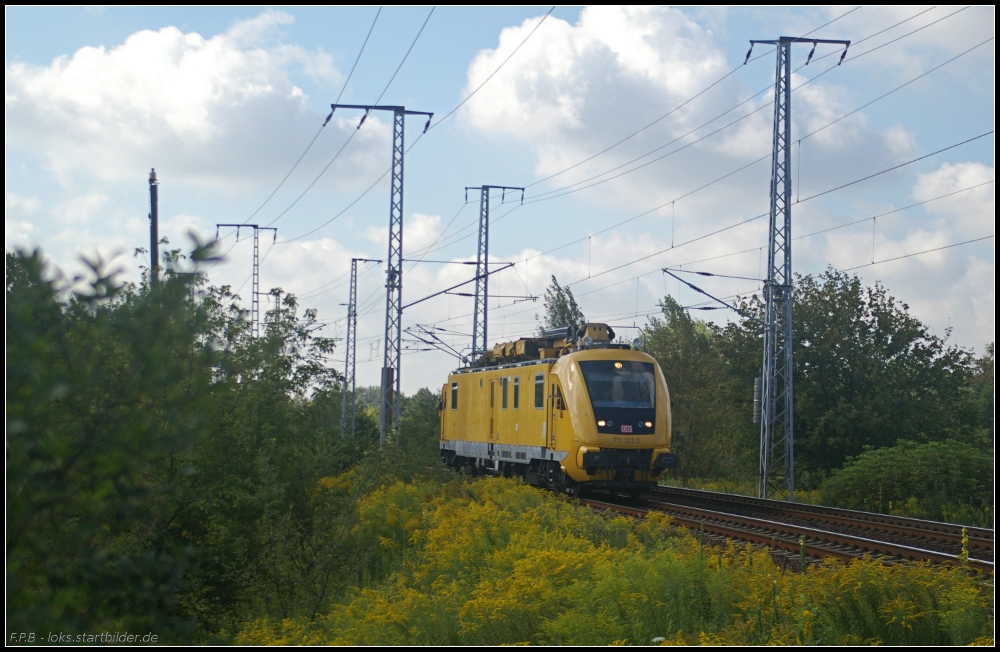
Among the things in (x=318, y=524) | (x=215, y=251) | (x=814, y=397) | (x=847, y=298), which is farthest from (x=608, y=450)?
(x=215, y=251)

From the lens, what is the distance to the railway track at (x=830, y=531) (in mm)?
13734

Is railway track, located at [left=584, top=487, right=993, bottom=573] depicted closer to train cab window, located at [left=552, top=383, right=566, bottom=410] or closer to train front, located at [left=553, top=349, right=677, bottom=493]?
train front, located at [left=553, top=349, right=677, bottom=493]

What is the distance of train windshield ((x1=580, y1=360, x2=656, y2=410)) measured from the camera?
21.0 m

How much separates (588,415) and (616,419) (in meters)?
0.71

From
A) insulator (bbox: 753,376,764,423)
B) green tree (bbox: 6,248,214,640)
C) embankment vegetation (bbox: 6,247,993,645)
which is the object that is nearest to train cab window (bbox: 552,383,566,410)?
embankment vegetation (bbox: 6,247,993,645)

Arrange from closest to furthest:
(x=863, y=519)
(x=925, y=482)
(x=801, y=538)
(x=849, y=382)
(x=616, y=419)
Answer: (x=801, y=538) < (x=863, y=519) < (x=616, y=419) < (x=925, y=482) < (x=849, y=382)

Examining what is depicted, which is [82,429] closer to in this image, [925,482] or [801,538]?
[801,538]

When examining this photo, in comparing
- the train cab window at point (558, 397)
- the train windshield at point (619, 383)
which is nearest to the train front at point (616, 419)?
the train windshield at point (619, 383)

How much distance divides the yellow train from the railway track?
0.94 m

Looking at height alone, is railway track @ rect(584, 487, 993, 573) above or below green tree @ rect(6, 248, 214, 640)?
below

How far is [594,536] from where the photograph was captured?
13.2 m

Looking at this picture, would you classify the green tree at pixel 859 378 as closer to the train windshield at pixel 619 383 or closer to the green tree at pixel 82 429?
the train windshield at pixel 619 383

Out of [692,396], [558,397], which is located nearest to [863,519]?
[558,397]

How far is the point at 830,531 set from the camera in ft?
57.5
